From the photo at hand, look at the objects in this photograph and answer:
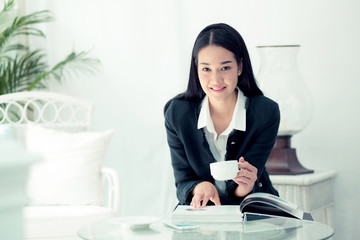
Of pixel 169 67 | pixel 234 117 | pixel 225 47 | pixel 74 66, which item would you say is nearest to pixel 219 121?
pixel 234 117

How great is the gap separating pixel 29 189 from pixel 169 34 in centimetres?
130

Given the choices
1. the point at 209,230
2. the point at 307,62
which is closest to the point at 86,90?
the point at 307,62

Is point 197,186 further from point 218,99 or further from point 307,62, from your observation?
point 307,62

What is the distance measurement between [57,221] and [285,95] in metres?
1.21

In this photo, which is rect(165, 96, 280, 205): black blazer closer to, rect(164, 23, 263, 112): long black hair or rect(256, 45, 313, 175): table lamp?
rect(164, 23, 263, 112): long black hair

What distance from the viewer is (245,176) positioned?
1.88m

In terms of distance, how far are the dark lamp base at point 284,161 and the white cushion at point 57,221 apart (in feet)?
2.73

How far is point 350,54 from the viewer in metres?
2.88

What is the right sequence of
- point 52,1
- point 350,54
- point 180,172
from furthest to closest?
point 52,1
point 350,54
point 180,172

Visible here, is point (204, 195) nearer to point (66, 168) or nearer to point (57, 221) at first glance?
point (57, 221)

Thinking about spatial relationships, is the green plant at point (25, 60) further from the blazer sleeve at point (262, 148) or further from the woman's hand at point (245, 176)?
the woman's hand at point (245, 176)

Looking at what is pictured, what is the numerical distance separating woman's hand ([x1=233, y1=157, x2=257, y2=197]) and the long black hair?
0.36 meters

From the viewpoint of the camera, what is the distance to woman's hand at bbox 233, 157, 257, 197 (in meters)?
1.86

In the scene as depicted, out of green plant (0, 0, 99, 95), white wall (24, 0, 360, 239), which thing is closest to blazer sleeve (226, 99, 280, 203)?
white wall (24, 0, 360, 239)
